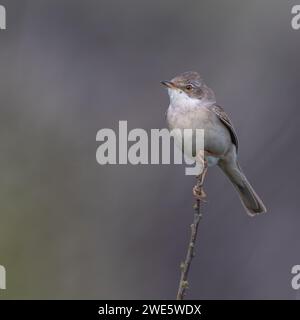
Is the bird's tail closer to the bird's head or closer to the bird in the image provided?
the bird

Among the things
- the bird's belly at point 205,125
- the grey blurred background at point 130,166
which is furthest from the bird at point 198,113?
the grey blurred background at point 130,166

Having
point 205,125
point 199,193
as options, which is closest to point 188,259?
point 199,193

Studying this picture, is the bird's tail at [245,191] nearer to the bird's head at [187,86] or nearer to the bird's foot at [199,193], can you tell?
the bird's head at [187,86]

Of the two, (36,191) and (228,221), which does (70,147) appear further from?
(228,221)

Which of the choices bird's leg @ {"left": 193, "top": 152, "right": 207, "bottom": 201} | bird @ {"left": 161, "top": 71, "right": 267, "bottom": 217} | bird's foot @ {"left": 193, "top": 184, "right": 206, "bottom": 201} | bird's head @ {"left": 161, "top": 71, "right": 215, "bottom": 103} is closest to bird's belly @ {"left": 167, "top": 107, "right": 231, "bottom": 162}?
bird @ {"left": 161, "top": 71, "right": 267, "bottom": 217}

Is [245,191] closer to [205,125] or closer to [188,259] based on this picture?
[205,125]

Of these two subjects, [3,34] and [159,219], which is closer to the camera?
[159,219]

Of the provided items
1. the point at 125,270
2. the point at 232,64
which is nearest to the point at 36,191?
the point at 125,270
